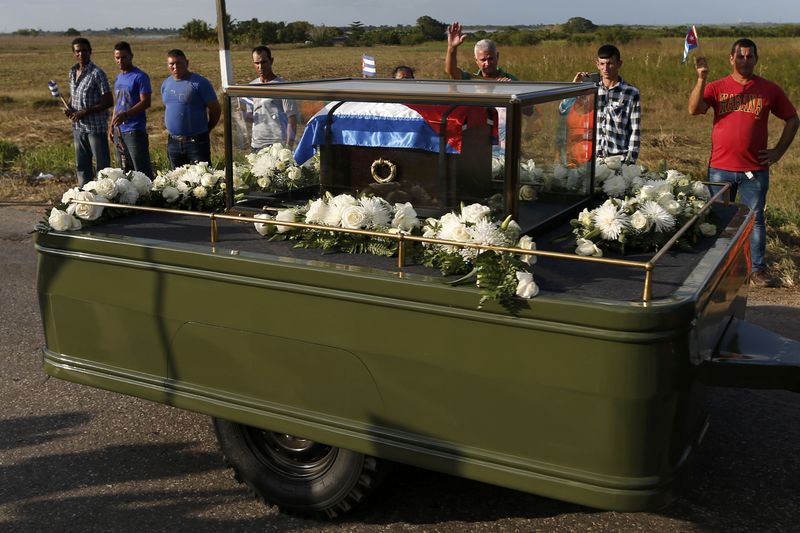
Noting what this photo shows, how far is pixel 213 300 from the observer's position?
337cm

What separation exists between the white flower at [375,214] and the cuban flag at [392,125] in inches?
13.4

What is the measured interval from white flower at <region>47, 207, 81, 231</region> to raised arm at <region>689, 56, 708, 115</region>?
172 inches

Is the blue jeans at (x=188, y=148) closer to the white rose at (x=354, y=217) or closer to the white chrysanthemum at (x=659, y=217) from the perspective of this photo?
the white rose at (x=354, y=217)

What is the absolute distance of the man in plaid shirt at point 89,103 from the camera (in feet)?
30.6

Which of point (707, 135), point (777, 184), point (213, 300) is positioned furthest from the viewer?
point (707, 135)

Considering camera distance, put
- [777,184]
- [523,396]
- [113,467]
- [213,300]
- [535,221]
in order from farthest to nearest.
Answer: [777,184] → [113,467] → [535,221] → [213,300] → [523,396]

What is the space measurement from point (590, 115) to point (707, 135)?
12.1m

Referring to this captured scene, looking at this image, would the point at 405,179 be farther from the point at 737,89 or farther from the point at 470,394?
the point at 737,89

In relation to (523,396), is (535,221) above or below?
above

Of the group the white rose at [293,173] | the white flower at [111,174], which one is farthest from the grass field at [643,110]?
the white flower at [111,174]

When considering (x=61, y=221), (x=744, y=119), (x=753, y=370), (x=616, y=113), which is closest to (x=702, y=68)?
(x=744, y=119)

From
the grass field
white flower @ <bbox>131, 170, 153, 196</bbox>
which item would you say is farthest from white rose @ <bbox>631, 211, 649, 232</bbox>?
the grass field

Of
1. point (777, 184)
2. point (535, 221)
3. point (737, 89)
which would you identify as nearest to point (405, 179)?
point (535, 221)

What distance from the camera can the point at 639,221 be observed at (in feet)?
11.0
